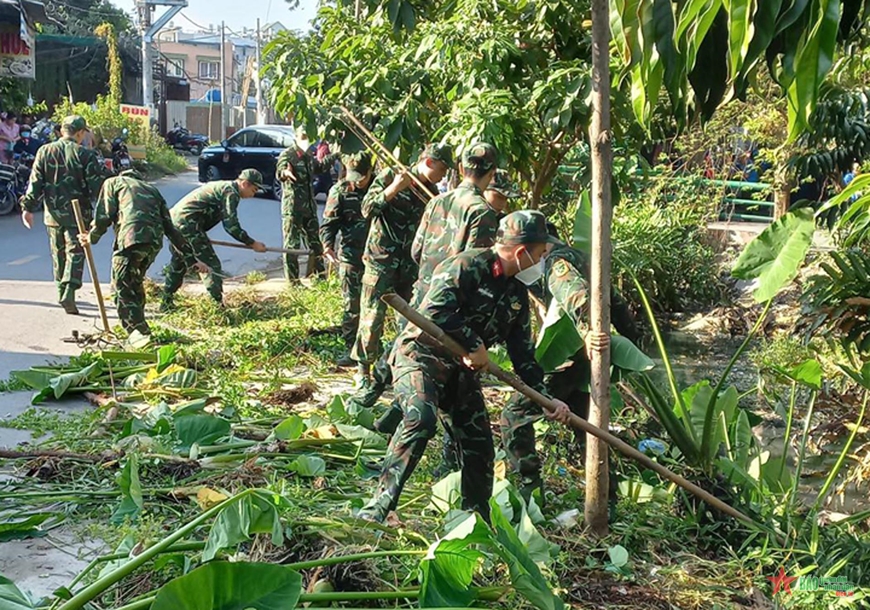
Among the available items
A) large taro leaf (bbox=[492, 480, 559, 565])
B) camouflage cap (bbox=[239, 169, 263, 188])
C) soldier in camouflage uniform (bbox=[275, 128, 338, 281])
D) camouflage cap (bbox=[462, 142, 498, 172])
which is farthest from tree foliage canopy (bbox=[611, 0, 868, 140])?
soldier in camouflage uniform (bbox=[275, 128, 338, 281])

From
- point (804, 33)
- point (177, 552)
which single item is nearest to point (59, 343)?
point (177, 552)

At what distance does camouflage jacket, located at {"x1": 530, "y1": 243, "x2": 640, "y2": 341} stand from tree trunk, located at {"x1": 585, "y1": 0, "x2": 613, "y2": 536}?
2.77 ft

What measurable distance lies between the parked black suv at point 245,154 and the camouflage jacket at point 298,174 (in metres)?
12.9

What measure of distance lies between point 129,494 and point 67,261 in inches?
219

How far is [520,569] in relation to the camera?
3189 millimetres

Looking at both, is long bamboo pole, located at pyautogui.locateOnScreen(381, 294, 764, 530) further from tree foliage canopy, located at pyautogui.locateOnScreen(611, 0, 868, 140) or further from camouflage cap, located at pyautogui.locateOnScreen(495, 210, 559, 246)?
tree foliage canopy, located at pyautogui.locateOnScreen(611, 0, 868, 140)

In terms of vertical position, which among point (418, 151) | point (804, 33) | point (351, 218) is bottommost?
point (351, 218)

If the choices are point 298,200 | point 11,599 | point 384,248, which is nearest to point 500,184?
point 384,248

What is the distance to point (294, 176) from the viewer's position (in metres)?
10.7

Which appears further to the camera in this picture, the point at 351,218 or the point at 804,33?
the point at 351,218

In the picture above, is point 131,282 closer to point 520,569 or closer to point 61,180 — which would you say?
point 61,180

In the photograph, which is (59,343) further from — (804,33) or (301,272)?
(804,33)

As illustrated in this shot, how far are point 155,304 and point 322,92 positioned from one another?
325 cm

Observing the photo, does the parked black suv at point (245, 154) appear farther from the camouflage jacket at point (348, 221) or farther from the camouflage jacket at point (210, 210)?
the camouflage jacket at point (348, 221)
